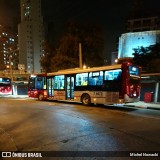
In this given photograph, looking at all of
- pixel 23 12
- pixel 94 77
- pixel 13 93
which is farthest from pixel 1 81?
pixel 23 12

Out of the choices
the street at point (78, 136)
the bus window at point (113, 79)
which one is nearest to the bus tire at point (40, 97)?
the bus window at point (113, 79)

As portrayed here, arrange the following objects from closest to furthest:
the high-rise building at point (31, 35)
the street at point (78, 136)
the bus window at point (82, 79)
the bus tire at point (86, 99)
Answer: the street at point (78, 136), the bus tire at point (86, 99), the bus window at point (82, 79), the high-rise building at point (31, 35)

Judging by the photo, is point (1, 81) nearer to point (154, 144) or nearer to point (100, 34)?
point (100, 34)

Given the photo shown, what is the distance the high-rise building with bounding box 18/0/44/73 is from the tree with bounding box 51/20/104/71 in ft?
250

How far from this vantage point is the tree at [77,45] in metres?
34.8

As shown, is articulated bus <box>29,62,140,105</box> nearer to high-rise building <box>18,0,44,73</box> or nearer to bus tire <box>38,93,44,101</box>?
bus tire <box>38,93,44,101</box>

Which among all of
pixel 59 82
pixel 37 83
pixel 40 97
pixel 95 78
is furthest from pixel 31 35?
pixel 95 78

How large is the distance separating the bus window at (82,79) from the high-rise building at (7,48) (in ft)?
359

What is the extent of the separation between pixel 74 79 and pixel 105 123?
1015cm

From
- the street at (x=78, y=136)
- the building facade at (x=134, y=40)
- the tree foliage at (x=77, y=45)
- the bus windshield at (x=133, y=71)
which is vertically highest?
the building facade at (x=134, y=40)

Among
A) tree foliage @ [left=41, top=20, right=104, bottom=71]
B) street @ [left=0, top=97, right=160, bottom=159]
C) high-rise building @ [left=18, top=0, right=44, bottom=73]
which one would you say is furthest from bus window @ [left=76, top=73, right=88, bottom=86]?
high-rise building @ [left=18, top=0, right=44, bottom=73]

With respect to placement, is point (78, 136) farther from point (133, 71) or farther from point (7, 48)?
point (7, 48)

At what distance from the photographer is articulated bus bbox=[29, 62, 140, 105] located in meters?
16.2

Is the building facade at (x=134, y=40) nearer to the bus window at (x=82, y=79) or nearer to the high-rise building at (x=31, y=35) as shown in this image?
the high-rise building at (x=31, y=35)
